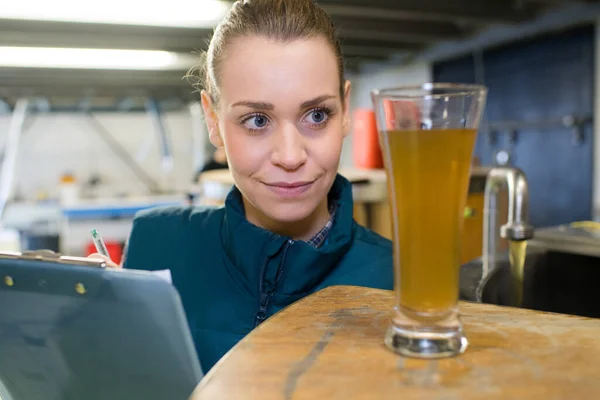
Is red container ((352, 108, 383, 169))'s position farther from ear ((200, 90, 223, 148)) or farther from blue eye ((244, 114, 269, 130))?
blue eye ((244, 114, 269, 130))

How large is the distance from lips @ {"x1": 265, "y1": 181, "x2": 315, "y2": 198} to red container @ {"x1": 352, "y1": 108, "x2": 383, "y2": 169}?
2.37 metres

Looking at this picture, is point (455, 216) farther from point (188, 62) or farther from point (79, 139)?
point (79, 139)

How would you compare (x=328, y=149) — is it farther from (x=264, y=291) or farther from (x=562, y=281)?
(x=562, y=281)

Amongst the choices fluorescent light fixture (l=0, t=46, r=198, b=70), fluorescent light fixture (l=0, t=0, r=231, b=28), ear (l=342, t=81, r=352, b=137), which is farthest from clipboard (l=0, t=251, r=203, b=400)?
fluorescent light fixture (l=0, t=46, r=198, b=70)

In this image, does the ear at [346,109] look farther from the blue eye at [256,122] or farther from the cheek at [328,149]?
the blue eye at [256,122]

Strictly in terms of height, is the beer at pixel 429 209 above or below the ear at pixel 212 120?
below

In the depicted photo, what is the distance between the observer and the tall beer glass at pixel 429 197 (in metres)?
0.46

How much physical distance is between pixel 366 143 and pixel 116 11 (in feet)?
5.36

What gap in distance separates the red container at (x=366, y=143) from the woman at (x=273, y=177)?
2181 millimetres

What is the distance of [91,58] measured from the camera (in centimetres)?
468

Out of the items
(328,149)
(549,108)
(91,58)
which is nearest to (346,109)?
(328,149)

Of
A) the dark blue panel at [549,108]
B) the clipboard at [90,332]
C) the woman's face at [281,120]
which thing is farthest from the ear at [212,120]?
the dark blue panel at [549,108]

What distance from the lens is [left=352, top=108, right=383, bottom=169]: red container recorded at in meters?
3.27

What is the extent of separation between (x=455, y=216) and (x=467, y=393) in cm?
16
